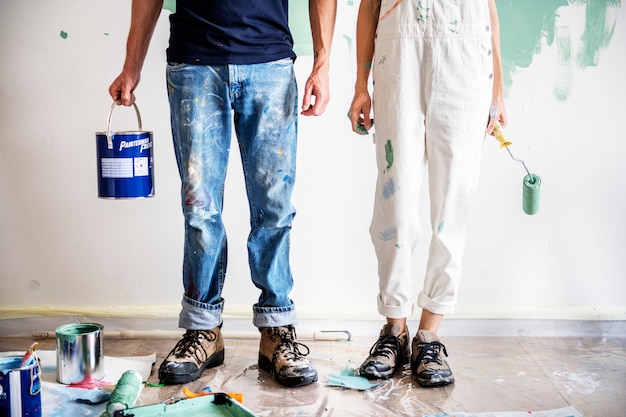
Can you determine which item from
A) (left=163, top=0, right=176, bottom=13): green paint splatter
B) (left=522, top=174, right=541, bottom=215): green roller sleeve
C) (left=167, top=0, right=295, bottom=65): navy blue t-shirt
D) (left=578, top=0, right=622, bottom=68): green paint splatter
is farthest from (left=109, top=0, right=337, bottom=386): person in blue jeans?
(left=578, top=0, right=622, bottom=68): green paint splatter

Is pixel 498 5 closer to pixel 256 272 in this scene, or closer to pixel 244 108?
pixel 244 108

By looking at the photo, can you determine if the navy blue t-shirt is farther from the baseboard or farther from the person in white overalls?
the baseboard

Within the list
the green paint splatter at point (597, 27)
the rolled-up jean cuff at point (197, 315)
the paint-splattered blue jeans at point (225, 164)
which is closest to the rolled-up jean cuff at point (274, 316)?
the paint-splattered blue jeans at point (225, 164)

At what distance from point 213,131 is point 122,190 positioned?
0.30 metres

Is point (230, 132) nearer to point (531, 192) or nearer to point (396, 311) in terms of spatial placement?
point (396, 311)

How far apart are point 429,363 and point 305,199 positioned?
0.74 meters

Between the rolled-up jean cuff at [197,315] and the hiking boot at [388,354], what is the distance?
1.46ft

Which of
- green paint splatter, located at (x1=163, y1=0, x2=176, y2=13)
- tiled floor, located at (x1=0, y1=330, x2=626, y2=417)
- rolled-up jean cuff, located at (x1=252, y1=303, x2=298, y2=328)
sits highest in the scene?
green paint splatter, located at (x1=163, y1=0, x2=176, y2=13)

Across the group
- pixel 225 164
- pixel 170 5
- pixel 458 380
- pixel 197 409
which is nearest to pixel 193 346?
pixel 197 409

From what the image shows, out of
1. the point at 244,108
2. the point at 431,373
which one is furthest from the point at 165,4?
the point at 431,373

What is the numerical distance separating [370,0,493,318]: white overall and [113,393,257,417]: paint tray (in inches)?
23.2

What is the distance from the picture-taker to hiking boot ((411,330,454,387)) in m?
2.06

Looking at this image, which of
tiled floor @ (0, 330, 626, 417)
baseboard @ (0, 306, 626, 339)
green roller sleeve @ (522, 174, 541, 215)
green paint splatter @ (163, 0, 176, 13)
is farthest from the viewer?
baseboard @ (0, 306, 626, 339)

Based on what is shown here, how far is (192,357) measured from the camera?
2.11 meters
